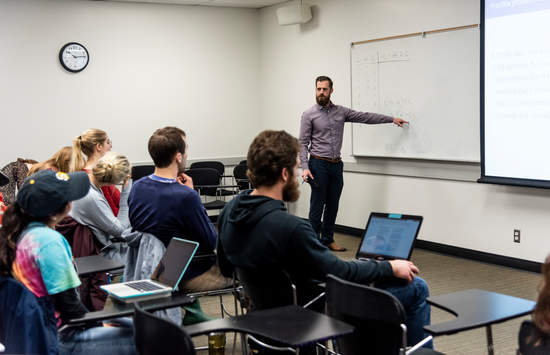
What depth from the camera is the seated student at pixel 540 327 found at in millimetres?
1678

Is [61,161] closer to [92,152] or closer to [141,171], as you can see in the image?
[92,152]

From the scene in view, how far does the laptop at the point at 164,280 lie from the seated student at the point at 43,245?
254mm

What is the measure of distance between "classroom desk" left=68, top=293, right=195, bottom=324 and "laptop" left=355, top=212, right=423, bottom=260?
850mm

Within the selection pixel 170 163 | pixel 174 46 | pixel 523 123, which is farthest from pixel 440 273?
pixel 174 46

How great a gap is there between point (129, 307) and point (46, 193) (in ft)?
1.66

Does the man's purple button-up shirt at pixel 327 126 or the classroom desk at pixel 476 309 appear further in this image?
the man's purple button-up shirt at pixel 327 126

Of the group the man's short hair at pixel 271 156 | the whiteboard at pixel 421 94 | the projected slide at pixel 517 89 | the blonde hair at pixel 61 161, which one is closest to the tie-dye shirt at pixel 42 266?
the man's short hair at pixel 271 156

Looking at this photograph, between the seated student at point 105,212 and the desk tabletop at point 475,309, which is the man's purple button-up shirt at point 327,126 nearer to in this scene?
the seated student at point 105,212

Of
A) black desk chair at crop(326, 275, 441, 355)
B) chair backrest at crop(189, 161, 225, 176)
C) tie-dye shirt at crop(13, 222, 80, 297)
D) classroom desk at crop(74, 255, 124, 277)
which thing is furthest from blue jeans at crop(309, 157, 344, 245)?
tie-dye shirt at crop(13, 222, 80, 297)

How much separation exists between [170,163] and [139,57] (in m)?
4.66

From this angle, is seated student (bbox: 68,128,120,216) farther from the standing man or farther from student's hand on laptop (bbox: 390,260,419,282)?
the standing man

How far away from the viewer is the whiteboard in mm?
5492

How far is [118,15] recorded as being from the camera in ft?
24.0

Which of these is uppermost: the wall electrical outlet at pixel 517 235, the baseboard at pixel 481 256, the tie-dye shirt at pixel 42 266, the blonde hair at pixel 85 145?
the blonde hair at pixel 85 145
